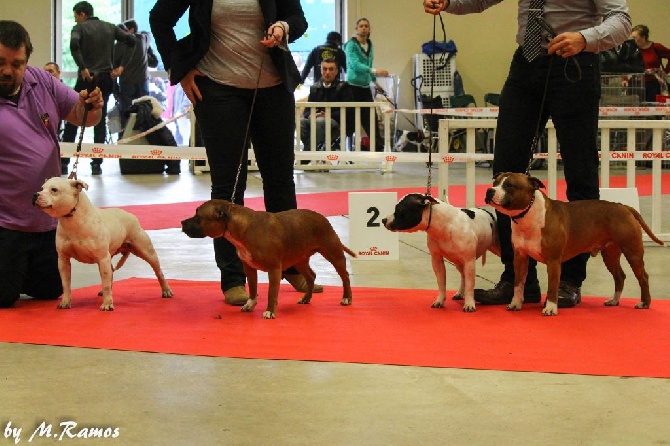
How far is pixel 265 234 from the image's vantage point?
3.67m

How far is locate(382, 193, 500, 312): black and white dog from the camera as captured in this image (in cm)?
380

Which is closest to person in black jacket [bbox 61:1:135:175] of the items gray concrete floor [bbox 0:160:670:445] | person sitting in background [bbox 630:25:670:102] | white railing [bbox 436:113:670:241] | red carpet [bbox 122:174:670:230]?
red carpet [bbox 122:174:670:230]

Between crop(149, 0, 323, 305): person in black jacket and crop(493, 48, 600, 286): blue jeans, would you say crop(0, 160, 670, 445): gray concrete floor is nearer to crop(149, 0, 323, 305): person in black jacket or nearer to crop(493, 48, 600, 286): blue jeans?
crop(493, 48, 600, 286): blue jeans

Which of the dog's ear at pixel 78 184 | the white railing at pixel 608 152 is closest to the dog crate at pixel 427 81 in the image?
the white railing at pixel 608 152

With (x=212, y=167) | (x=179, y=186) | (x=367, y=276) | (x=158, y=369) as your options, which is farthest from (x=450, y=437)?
(x=179, y=186)

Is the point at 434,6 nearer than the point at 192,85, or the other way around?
the point at 434,6

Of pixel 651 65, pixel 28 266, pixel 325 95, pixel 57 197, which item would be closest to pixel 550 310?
pixel 57 197

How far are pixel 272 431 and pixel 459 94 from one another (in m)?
13.7

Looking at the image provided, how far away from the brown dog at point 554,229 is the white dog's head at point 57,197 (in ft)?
5.33

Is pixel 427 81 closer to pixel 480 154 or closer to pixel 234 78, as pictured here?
pixel 480 154

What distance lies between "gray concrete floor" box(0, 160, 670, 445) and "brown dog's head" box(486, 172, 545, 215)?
539mm

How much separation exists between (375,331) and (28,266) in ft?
5.21

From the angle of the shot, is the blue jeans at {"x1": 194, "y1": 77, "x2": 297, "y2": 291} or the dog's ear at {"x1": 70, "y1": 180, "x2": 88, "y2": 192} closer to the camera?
the dog's ear at {"x1": 70, "y1": 180, "x2": 88, "y2": 192}

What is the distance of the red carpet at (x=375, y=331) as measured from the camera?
10.0 ft
